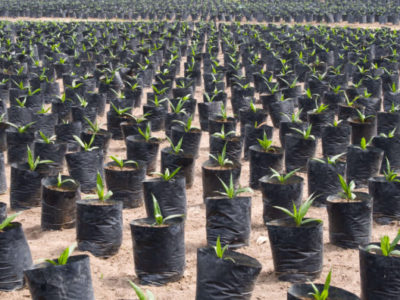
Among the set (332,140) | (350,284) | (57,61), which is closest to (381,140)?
(332,140)

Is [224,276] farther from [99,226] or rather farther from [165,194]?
[165,194]

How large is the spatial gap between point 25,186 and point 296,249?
3.28 m

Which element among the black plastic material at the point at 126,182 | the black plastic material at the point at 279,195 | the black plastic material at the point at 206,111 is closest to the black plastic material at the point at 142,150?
the black plastic material at the point at 126,182

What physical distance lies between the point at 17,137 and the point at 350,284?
517cm

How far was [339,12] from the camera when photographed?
115 ft

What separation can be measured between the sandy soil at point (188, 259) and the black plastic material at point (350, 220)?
0.37ft

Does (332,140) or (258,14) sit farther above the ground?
(258,14)

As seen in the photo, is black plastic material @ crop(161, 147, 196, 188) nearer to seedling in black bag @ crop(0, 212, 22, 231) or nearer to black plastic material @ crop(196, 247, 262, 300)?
seedling in black bag @ crop(0, 212, 22, 231)

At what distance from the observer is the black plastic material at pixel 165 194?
6160mm

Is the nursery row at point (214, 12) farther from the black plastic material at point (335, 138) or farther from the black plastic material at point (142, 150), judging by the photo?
the black plastic material at point (142, 150)

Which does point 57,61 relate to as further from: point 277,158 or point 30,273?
point 30,273

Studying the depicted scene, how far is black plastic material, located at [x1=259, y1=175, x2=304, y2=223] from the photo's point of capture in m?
6.18

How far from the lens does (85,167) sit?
724cm

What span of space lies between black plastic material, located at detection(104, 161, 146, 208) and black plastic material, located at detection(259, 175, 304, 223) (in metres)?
1.47
